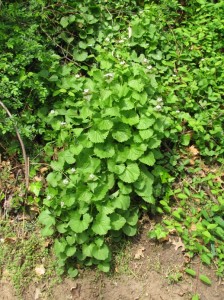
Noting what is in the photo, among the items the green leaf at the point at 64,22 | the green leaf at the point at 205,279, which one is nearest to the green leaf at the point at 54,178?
the green leaf at the point at 205,279

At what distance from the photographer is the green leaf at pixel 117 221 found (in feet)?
10.7

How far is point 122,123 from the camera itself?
11.1 ft

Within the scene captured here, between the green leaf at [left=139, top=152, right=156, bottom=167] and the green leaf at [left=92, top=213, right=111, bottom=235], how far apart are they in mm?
605

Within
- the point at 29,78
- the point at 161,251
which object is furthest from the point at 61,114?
the point at 161,251

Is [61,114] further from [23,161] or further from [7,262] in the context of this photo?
[7,262]

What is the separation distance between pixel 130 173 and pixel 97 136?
1.43ft

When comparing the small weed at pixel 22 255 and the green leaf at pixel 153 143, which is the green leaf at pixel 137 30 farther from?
the small weed at pixel 22 255

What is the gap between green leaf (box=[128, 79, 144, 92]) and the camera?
3.37m

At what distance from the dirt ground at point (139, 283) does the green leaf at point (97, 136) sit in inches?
40.7

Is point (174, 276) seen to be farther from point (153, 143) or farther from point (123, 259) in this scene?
point (153, 143)

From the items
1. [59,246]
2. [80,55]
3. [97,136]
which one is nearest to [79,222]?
[59,246]

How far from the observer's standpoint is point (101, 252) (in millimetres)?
3178

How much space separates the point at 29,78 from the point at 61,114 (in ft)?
1.55

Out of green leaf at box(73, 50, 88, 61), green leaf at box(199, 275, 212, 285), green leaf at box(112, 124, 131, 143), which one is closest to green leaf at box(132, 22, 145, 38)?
green leaf at box(73, 50, 88, 61)
